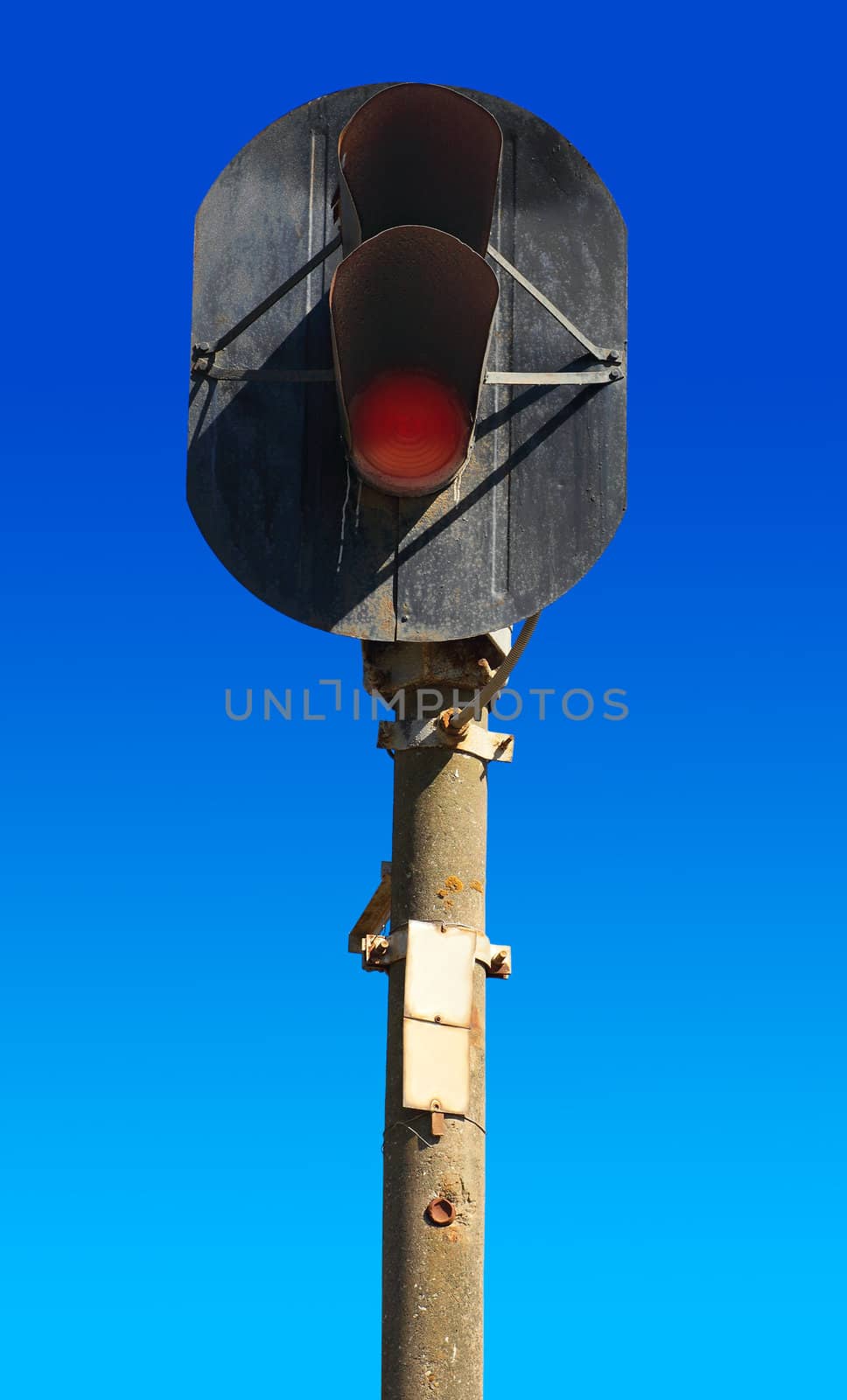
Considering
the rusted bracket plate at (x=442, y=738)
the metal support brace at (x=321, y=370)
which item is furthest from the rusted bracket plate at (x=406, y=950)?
the metal support brace at (x=321, y=370)

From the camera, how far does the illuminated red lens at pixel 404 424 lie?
6.57 metres

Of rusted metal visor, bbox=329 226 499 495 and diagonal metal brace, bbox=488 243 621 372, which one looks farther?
diagonal metal brace, bbox=488 243 621 372

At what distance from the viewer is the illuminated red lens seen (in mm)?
6570

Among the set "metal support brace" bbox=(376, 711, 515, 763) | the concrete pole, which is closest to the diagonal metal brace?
the concrete pole

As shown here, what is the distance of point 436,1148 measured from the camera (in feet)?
20.3

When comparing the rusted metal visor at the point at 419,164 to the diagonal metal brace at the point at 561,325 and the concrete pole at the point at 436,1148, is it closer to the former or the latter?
the diagonal metal brace at the point at 561,325

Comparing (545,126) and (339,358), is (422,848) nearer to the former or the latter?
(339,358)

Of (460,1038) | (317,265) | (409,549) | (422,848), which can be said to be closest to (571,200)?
(317,265)

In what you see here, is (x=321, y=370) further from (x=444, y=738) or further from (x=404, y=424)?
(x=444, y=738)

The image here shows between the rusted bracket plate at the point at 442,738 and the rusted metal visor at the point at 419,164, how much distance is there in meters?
1.76

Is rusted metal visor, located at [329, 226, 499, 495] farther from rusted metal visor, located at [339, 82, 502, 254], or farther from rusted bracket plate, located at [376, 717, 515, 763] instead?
rusted bracket plate, located at [376, 717, 515, 763]

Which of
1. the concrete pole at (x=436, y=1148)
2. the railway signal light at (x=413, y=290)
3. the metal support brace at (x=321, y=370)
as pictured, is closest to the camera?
the concrete pole at (x=436, y=1148)

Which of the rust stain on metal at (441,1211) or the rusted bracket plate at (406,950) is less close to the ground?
the rusted bracket plate at (406,950)

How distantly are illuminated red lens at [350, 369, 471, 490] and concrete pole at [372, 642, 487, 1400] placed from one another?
0.71 metres
